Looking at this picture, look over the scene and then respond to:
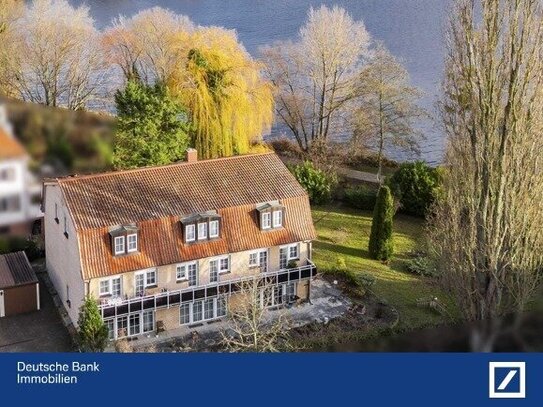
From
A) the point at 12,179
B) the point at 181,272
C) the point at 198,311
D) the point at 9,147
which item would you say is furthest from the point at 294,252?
the point at 9,147

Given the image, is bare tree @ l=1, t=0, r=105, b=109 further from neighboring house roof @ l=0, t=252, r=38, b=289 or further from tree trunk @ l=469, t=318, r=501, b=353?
tree trunk @ l=469, t=318, r=501, b=353

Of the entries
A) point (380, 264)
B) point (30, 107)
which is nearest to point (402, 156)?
point (380, 264)

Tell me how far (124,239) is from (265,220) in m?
3.36

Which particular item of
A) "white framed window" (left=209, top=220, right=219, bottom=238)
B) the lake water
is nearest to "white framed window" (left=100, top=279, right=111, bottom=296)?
"white framed window" (left=209, top=220, right=219, bottom=238)

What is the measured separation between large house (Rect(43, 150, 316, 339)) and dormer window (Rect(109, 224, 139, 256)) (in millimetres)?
21

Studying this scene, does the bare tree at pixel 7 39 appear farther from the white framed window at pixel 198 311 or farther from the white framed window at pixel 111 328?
the white framed window at pixel 198 311

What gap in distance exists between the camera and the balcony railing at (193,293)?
1811cm

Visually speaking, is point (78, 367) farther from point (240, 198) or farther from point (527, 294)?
point (240, 198)

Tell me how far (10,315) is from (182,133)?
655 centimetres

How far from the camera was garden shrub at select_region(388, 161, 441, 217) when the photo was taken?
25.7m

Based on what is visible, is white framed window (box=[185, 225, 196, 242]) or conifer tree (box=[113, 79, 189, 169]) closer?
white framed window (box=[185, 225, 196, 242])

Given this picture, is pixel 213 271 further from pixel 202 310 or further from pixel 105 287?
pixel 105 287

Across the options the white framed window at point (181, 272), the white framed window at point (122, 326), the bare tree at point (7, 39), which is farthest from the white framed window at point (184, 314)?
the bare tree at point (7, 39)

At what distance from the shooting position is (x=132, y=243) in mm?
18281
